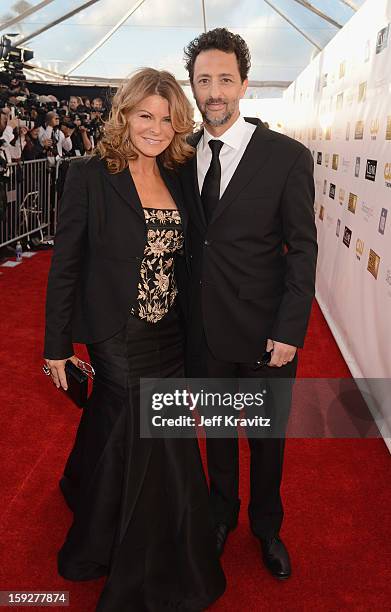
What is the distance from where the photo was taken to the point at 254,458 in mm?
2271

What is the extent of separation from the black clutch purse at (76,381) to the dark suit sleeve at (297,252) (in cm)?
71

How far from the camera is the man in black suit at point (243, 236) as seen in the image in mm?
1972

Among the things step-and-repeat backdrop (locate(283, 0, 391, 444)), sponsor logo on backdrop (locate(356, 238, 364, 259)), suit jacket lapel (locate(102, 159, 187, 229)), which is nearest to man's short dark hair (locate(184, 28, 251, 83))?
suit jacket lapel (locate(102, 159, 187, 229))

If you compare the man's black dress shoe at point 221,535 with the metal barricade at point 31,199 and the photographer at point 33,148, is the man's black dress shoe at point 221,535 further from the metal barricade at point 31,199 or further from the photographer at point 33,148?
the photographer at point 33,148

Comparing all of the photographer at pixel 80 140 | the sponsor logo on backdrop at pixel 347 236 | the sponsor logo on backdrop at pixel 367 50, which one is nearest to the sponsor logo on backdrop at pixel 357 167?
the sponsor logo on backdrop at pixel 347 236

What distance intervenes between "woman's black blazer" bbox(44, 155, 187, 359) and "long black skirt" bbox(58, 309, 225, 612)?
10cm

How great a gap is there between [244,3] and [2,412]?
13127mm

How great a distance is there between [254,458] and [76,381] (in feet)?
2.53

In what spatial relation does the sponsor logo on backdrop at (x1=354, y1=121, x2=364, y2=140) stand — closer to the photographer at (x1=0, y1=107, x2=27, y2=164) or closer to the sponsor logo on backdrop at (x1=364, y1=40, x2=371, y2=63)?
the sponsor logo on backdrop at (x1=364, y1=40, x2=371, y2=63)

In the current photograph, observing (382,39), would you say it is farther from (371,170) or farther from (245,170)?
(245,170)

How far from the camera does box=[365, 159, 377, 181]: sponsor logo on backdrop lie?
4.04 metres

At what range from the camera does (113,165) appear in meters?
1.91

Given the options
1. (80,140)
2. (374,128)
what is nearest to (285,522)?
(374,128)

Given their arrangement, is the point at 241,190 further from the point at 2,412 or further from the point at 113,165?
the point at 2,412
